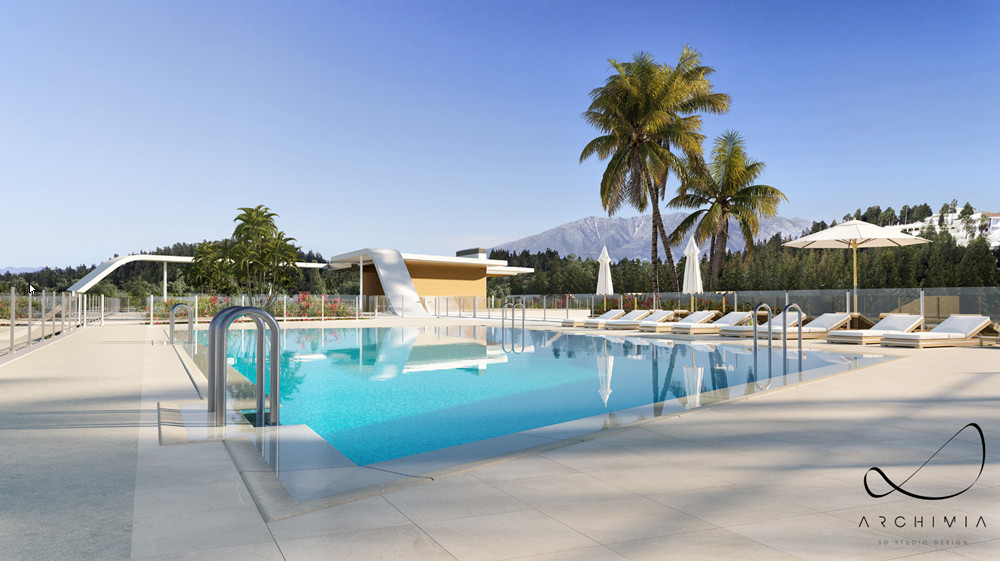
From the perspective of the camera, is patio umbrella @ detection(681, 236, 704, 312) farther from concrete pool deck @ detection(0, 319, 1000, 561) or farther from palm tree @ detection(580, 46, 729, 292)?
concrete pool deck @ detection(0, 319, 1000, 561)

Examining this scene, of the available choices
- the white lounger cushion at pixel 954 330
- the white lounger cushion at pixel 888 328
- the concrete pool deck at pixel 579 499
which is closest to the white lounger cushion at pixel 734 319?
the white lounger cushion at pixel 888 328

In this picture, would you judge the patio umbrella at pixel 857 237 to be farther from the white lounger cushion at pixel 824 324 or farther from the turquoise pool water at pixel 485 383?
the turquoise pool water at pixel 485 383

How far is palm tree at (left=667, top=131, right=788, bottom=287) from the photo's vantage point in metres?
25.1

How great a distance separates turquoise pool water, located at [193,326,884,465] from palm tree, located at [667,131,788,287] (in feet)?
42.8

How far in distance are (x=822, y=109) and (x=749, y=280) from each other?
1025cm

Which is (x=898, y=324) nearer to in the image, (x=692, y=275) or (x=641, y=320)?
(x=641, y=320)

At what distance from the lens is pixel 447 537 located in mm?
2408

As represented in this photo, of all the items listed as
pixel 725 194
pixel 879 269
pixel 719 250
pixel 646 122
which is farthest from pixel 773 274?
pixel 646 122

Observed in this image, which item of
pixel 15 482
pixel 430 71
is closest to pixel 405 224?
pixel 430 71

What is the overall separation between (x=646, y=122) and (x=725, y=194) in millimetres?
5810

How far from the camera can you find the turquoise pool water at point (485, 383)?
558 cm

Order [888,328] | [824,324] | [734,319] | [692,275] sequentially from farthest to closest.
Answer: [692,275] < [734,319] < [824,324] < [888,328]

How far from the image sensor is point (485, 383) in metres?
8.17

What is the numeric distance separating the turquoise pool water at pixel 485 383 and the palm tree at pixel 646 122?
10.6 meters
